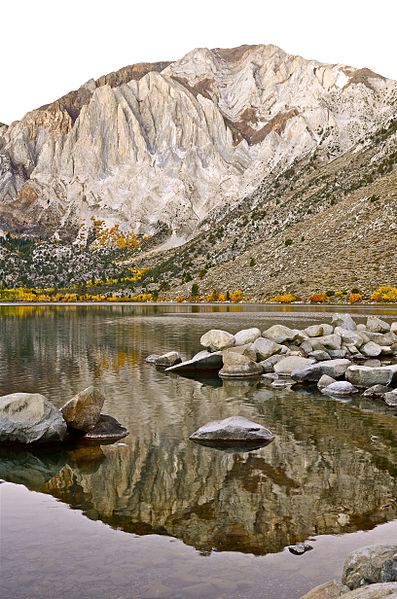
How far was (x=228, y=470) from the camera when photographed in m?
16.0

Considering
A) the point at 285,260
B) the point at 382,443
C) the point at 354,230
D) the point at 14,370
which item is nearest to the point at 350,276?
the point at 354,230

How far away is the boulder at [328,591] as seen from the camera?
8.59m

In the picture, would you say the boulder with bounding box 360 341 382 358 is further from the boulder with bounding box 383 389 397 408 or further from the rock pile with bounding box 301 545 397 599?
the rock pile with bounding box 301 545 397 599

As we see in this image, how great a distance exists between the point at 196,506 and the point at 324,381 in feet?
60.5

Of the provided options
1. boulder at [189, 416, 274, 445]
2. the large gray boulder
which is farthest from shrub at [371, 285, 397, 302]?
the large gray boulder

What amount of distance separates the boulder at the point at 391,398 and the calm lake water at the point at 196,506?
0.71 m

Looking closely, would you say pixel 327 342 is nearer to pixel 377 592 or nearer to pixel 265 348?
pixel 265 348

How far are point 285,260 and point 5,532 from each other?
14530 cm

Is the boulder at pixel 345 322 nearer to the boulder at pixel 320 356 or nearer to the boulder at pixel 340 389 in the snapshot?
the boulder at pixel 320 356

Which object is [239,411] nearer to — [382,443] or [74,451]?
[382,443]

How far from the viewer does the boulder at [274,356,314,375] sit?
1356 inches

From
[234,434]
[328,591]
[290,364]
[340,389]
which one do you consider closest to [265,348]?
[290,364]

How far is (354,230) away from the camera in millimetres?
141625

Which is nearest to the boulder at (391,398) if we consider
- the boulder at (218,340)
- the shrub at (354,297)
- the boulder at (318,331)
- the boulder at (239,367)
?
the boulder at (239,367)
